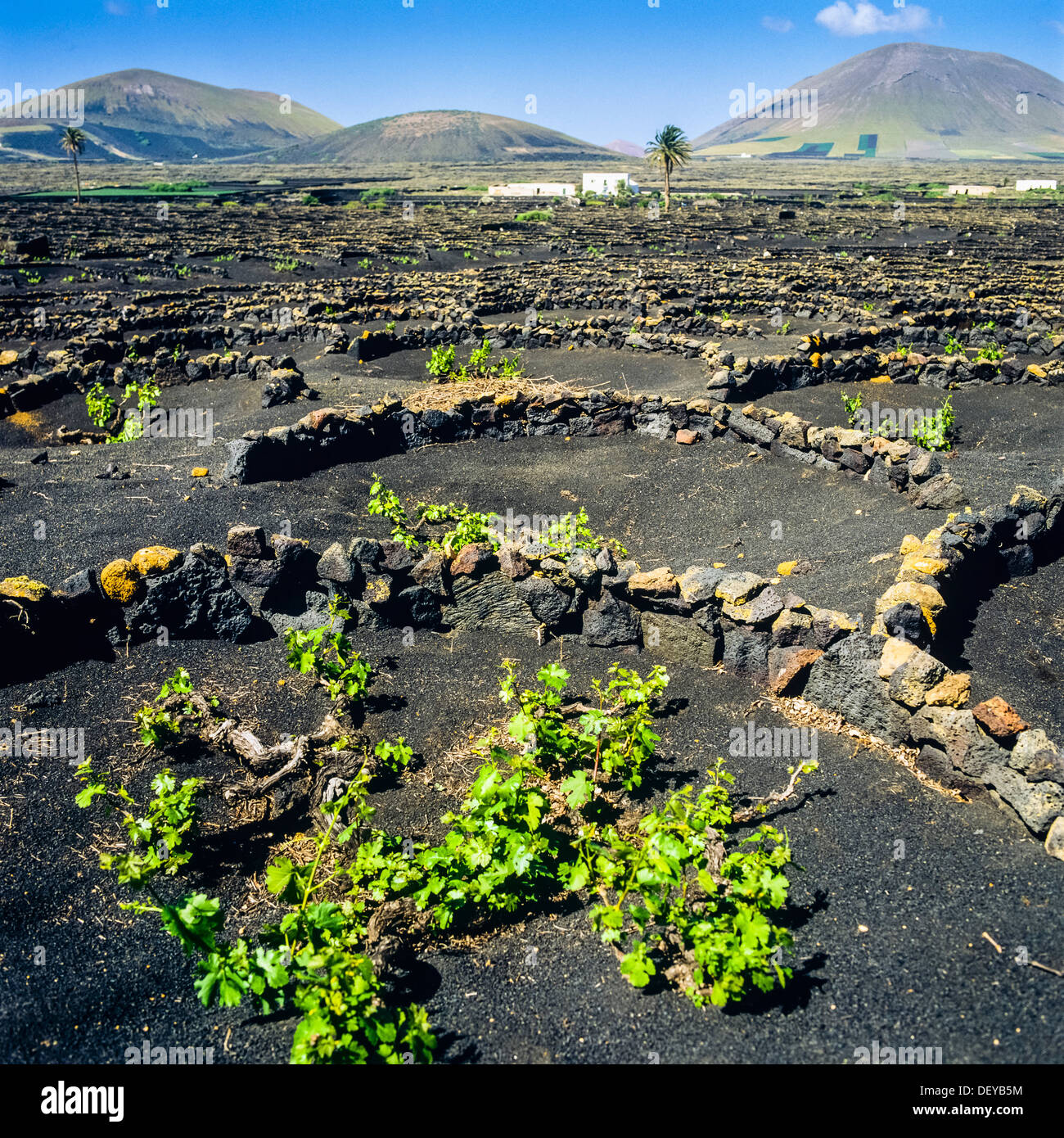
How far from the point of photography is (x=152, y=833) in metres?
4.59

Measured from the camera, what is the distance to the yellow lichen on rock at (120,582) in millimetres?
6426

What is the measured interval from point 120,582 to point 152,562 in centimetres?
31

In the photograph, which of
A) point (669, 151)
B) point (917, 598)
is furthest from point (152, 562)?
point (669, 151)

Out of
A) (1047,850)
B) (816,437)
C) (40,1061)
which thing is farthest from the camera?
(816,437)

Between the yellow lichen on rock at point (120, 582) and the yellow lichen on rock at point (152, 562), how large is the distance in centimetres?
7

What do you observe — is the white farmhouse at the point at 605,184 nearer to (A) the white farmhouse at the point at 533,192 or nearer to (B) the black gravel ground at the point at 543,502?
(A) the white farmhouse at the point at 533,192

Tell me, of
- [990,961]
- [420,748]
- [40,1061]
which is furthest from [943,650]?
[40,1061]

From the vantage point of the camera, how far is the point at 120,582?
21.1ft

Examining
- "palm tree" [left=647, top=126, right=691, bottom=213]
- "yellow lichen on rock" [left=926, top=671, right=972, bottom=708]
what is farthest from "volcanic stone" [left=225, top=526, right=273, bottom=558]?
"palm tree" [left=647, top=126, right=691, bottom=213]

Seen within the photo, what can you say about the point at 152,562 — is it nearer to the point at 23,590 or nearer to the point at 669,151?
the point at 23,590

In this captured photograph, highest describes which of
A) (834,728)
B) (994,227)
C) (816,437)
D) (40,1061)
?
(994,227)

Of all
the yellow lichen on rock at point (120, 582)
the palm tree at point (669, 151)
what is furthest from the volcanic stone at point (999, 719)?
the palm tree at point (669, 151)

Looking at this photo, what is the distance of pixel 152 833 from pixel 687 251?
131 feet
